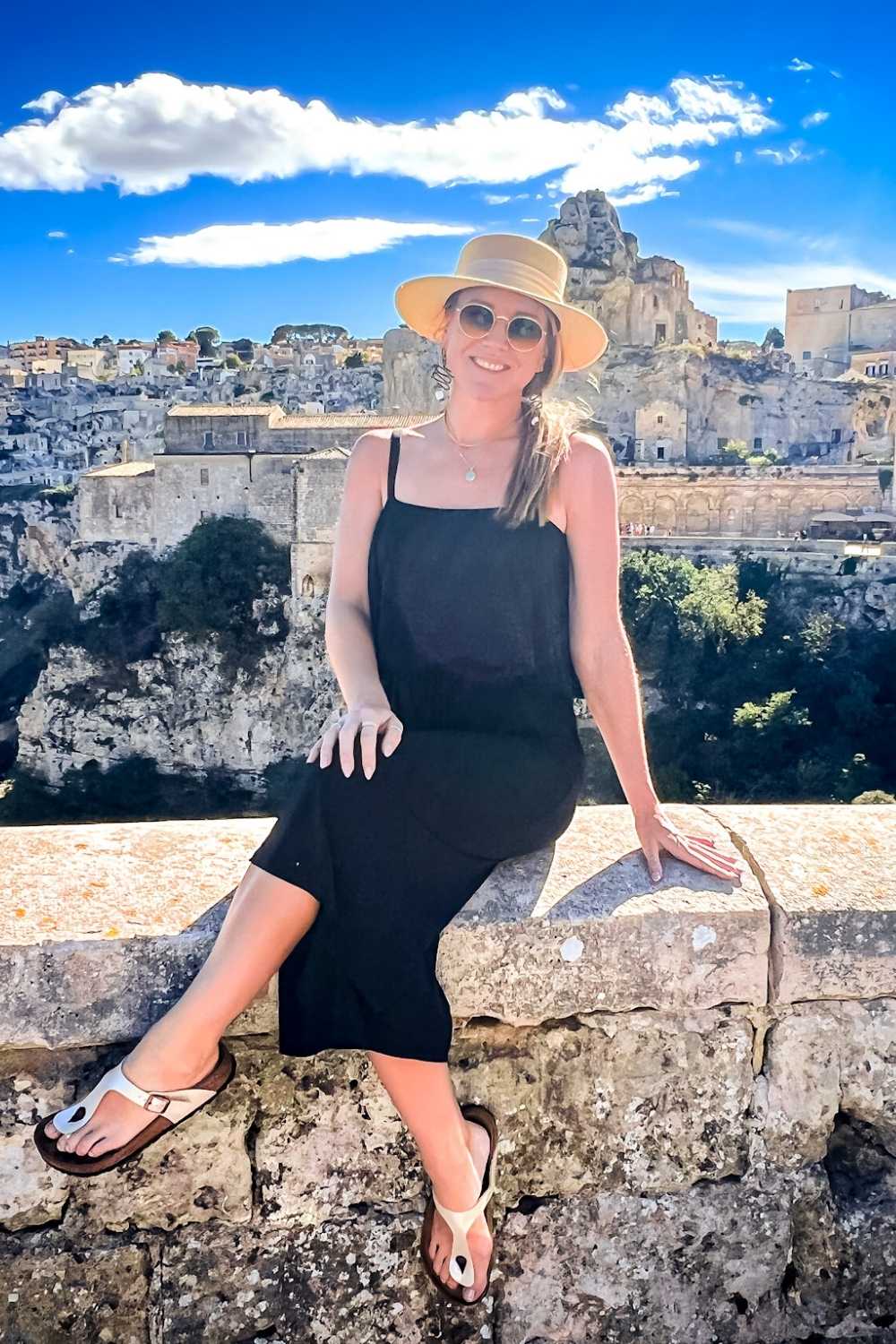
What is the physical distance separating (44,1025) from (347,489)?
1.03 m

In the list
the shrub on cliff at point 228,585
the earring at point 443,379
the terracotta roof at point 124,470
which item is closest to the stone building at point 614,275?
the terracotta roof at point 124,470

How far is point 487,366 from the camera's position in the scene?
1923mm

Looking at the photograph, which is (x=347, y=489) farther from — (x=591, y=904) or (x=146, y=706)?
(x=146, y=706)

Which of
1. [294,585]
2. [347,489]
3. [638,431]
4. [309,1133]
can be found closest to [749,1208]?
[309,1133]

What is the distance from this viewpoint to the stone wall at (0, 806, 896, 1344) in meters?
1.62

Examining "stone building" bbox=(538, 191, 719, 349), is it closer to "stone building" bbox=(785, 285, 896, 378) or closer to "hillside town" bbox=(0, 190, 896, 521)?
"hillside town" bbox=(0, 190, 896, 521)

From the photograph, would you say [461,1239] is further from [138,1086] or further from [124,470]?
[124,470]

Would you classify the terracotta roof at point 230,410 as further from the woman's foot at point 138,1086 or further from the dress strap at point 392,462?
the woman's foot at point 138,1086

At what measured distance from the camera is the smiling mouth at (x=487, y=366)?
6.30 ft

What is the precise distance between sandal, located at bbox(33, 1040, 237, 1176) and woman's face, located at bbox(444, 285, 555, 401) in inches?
49.3

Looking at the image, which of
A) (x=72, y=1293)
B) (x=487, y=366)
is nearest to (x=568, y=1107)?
(x=72, y=1293)

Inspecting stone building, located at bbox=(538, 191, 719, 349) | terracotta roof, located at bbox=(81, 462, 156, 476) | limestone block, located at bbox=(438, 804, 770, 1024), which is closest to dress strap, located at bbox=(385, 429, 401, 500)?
limestone block, located at bbox=(438, 804, 770, 1024)

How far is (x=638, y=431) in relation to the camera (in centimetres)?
4084

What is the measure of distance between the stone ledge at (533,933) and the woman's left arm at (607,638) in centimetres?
5
